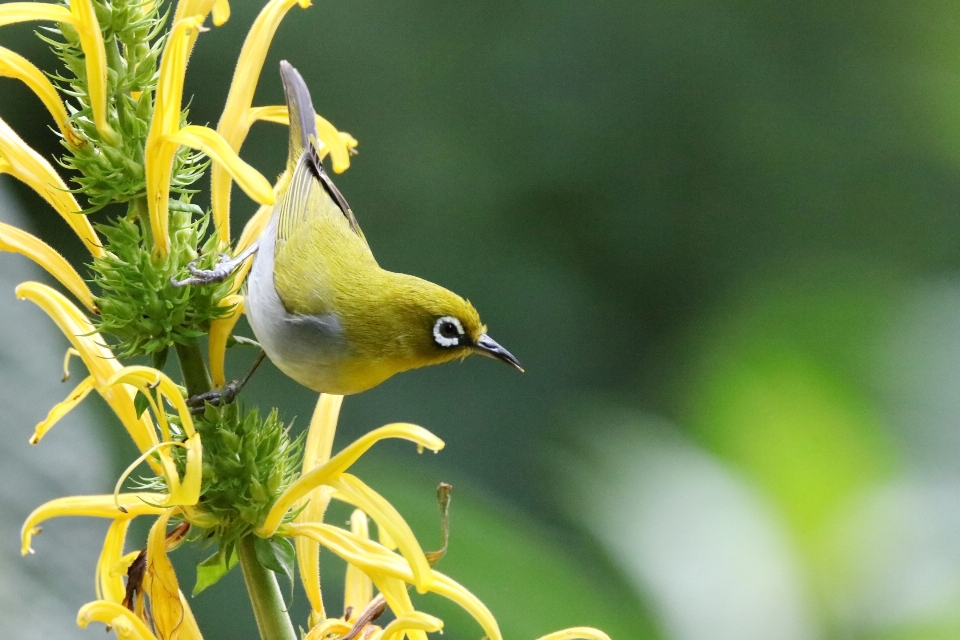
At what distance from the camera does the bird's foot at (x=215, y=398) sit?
1306mm

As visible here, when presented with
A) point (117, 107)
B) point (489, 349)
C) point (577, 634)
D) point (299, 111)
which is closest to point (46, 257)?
point (117, 107)

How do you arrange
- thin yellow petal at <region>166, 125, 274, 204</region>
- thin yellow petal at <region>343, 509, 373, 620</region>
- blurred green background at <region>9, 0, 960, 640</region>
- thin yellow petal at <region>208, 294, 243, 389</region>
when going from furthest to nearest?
blurred green background at <region>9, 0, 960, 640</region>
thin yellow petal at <region>343, 509, 373, 620</region>
thin yellow petal at <region>208, 294, 243, 389</region>
thin yellow petal at <region>166, 125, 274, 204</region>

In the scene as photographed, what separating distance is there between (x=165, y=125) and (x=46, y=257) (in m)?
0.30

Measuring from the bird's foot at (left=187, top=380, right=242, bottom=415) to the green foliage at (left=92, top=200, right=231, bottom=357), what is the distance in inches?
2.8

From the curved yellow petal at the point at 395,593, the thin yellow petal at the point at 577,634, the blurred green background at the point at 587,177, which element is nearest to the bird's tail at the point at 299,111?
the curved yellow petal at the point at 395,593

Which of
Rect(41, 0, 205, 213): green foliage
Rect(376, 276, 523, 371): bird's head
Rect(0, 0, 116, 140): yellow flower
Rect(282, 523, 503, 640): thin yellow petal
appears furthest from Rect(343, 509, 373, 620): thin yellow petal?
Rect(0, 0, 116, 140): yellow flower

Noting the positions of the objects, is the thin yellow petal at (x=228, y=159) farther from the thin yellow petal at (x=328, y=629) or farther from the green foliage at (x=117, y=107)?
the thin yellow petal at (x=328, y=629)

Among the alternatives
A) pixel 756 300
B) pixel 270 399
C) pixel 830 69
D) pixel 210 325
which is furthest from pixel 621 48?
pixel 210 325

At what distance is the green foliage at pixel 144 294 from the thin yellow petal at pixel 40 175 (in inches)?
1.3

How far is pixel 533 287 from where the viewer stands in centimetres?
A: 502

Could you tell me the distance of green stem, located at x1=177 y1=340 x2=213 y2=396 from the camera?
1311mm

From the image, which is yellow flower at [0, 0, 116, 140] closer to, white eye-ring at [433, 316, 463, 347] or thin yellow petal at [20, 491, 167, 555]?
thin yellow petal at [20, 491, 167, 555]

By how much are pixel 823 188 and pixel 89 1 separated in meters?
4.90

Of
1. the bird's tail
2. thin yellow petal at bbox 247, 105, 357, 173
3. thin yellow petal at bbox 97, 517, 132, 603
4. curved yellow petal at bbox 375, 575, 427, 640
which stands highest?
the bird's tail
